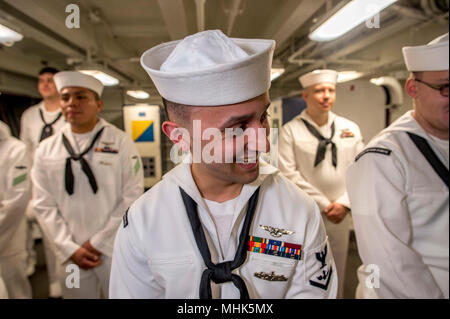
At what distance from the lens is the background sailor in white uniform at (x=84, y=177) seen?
0.65 m

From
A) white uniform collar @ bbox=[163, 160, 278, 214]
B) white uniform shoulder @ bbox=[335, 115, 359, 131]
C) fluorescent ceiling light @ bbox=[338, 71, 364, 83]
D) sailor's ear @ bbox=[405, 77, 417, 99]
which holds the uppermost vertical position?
fluorescent ceiling light @ bbox=[338, 71, 364, 83]

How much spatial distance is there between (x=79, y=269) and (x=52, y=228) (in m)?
0.14

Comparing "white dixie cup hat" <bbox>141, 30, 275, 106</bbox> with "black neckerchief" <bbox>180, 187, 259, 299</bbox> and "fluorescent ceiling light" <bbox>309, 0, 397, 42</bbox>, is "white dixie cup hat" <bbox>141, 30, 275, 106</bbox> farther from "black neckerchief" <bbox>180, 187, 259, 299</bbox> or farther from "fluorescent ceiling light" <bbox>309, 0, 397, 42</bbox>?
"black neckerchief" <bbox>180, 187, 259, 299</bbox>

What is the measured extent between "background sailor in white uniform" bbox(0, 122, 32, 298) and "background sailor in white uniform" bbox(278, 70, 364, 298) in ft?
2.56

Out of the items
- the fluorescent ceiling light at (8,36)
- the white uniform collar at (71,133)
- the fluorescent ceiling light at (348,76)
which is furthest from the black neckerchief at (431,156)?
the fluorescent ceiling light at (8,36)

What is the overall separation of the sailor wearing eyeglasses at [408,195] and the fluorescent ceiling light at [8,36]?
3.16 ft

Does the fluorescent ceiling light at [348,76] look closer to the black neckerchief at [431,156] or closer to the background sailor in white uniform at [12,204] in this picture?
the black neckerchief at [431,156]

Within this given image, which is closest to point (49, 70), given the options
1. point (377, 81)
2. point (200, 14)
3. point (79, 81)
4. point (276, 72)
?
point (79, 81)

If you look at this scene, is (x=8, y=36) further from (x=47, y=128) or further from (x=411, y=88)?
Result: (x=411, y=88)

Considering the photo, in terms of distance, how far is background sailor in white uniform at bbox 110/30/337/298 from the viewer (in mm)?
561

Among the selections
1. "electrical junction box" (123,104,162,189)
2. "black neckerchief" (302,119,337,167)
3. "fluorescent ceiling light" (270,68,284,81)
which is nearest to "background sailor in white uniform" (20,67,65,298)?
"electrical junction box" (123,104,162,189)

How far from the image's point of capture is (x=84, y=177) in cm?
A: 65
